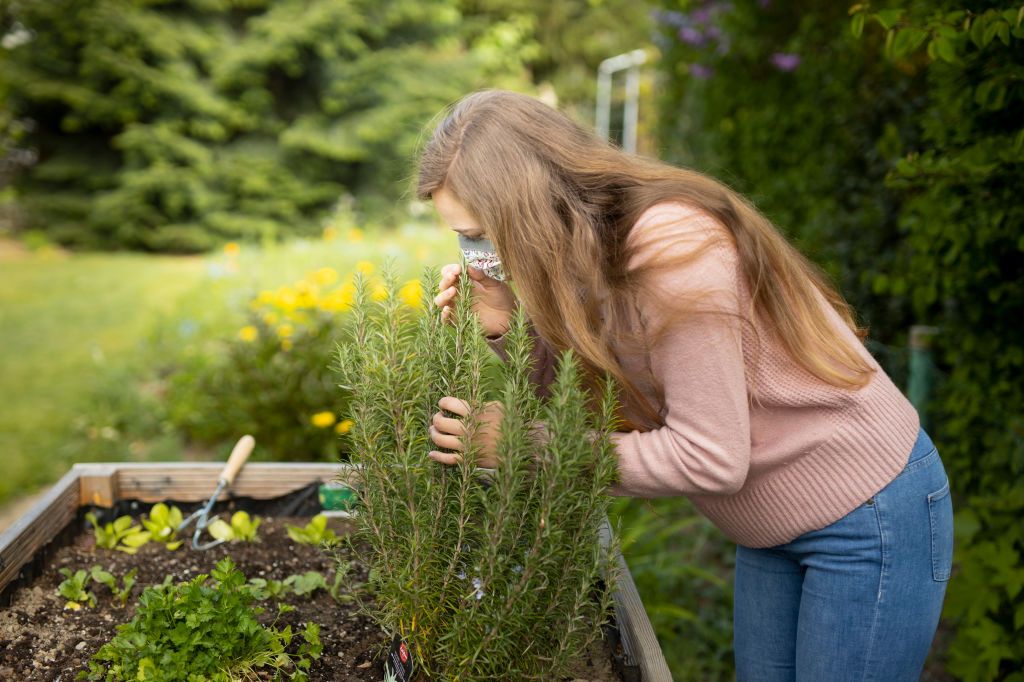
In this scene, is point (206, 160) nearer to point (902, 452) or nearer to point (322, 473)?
point (322, 473)

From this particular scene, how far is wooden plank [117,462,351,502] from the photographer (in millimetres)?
2174

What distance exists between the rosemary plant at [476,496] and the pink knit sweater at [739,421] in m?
0.10

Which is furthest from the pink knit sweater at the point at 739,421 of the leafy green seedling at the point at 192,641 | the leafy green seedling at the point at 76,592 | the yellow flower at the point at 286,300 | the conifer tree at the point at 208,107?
the conifer tree at the point at 208,107

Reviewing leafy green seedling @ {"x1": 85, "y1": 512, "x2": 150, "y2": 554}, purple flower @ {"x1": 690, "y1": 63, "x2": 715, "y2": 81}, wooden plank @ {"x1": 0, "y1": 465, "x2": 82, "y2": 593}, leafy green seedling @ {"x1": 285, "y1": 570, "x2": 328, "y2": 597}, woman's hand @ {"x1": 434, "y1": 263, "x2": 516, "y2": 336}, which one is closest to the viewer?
woman's hand @ {"x1": 434, "y1": 263, "x2": 516, "y2": 336}

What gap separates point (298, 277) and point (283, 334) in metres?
3.46

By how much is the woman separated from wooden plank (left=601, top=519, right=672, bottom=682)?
227 mm

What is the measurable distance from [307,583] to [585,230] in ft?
3.32

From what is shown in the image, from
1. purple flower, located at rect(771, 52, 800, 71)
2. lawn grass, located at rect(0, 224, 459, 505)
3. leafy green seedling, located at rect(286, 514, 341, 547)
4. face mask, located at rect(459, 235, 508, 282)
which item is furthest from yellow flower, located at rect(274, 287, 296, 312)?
purple flower, located at rect(771, 52, 800, 71)

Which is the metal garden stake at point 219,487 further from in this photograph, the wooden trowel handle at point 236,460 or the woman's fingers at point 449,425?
the woman's fingers at point 449,425

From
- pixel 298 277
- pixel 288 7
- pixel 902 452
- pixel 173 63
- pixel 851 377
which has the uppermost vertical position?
pixel 288 7

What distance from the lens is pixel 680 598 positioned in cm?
300

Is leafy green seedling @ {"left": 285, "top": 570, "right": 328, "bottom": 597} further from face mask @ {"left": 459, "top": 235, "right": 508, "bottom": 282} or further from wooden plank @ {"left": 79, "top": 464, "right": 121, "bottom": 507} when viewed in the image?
face mask @ {"left": 459, "top": 235, "right": 508, "bottom": 282}

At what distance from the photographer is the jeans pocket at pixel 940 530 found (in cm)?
145

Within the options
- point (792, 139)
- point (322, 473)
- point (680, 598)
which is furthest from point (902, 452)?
point (792, 139)
